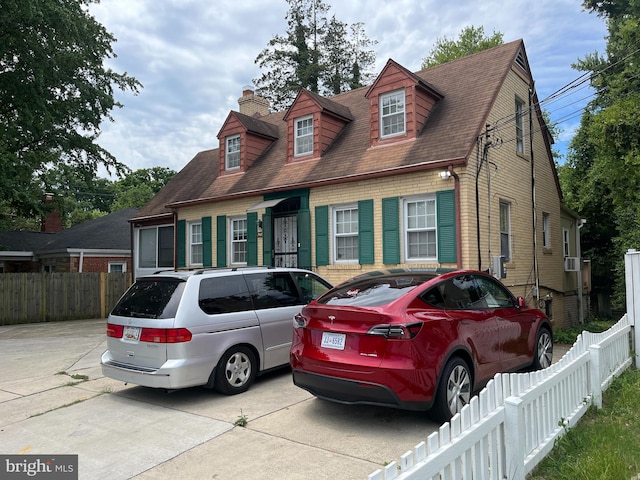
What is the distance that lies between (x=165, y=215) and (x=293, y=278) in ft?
37.3

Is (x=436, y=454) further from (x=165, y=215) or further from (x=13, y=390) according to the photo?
(x=165, y=215)

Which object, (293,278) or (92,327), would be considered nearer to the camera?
(293,278)

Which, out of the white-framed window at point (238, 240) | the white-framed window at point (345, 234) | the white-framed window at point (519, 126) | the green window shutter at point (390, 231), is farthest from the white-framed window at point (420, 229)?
the white-framed window at point (238, 240)

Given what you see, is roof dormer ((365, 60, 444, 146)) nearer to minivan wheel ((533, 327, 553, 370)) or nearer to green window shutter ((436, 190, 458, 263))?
green window shutter ((436, 190, 458, 263))

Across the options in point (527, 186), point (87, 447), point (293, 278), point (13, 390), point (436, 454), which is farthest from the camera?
point (527, 186)

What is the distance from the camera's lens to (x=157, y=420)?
5262 millimetres

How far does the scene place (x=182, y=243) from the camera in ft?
54.4

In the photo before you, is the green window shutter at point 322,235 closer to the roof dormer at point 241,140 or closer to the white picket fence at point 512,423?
the roof dormer at point 241,140

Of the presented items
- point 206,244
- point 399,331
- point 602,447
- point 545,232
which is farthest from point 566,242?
point 399,331

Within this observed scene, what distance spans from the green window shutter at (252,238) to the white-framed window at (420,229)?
491 cm

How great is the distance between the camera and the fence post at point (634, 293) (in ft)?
23.2

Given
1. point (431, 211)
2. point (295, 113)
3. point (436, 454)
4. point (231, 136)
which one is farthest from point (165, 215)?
point (436, 454)

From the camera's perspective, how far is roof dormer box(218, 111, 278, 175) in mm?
15906

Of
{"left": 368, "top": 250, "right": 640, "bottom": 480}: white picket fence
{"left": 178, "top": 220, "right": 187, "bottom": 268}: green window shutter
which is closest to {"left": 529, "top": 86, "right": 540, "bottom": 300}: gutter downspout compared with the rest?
{"left": 368, "top": 250, "right": 640, "bottom": 480}: white picket fence
